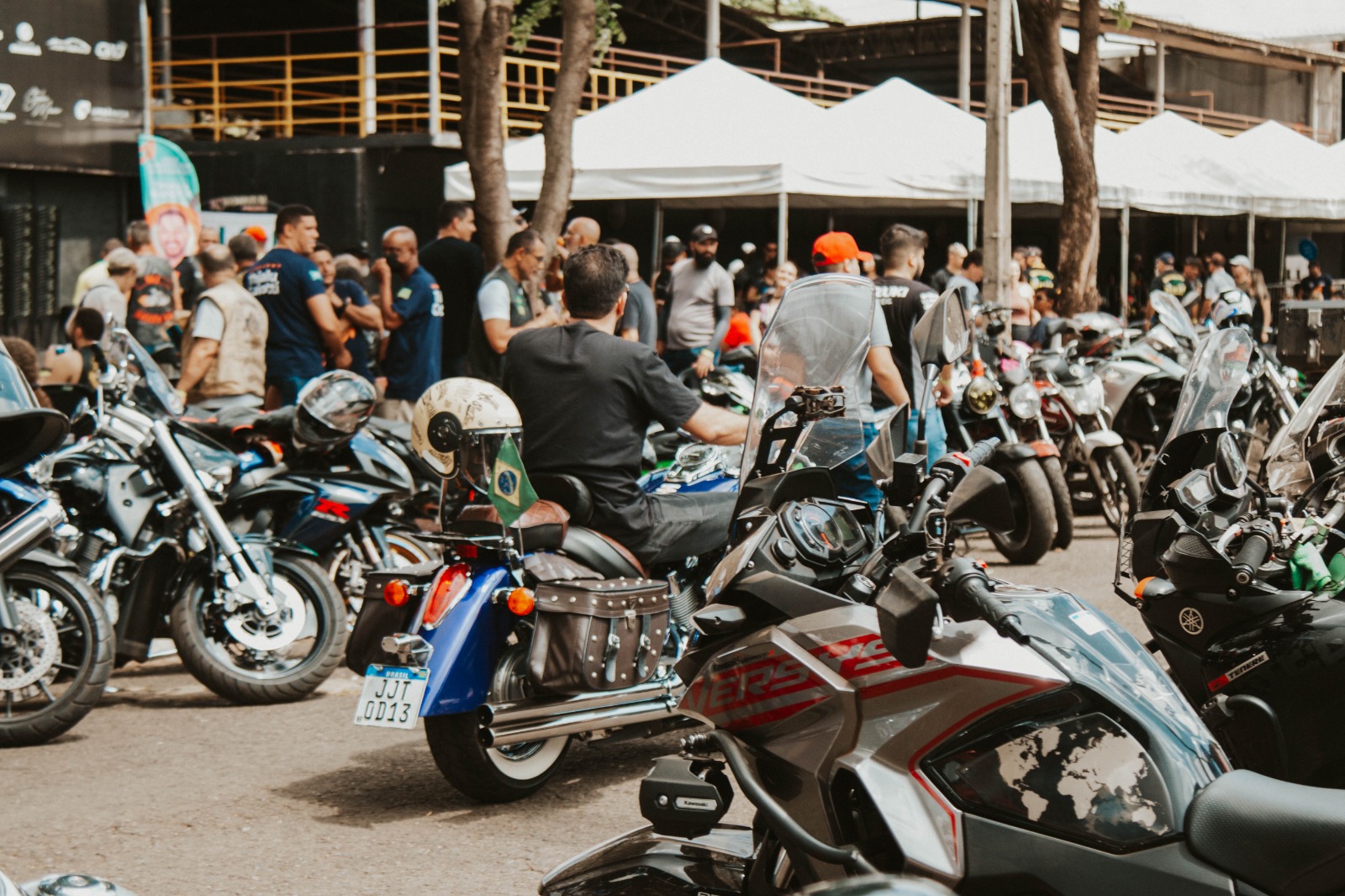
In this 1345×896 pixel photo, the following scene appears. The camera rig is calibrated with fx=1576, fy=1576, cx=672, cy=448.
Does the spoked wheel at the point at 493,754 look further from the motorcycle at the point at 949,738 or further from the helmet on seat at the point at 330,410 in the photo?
the helmet on seat at the point at 330,410

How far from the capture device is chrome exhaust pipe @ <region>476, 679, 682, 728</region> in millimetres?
4656

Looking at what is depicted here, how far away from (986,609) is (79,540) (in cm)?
489

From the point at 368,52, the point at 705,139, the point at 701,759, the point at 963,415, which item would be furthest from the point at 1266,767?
the point at 368,52

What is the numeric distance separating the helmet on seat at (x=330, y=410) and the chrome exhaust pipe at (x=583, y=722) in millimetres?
2448

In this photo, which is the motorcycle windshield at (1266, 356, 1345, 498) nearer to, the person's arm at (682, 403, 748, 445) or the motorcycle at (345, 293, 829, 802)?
the person's arm at (682, 403, 748, 445)

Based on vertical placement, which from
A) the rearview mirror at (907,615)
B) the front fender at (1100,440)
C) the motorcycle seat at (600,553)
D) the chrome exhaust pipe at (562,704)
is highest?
the rearview mirror at (907,615)

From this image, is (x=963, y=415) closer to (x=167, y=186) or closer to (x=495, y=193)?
(x=495, y=193)

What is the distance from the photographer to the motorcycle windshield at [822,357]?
3508 millimetres

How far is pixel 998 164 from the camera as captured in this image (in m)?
12.4

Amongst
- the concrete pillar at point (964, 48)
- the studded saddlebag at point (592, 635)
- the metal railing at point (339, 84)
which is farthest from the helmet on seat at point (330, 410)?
the concrete pillar at point (964, 48)

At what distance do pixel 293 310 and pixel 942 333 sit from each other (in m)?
6.28

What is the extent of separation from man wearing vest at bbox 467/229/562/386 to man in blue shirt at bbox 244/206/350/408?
2.74ft

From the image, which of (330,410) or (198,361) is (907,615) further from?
(198,361)

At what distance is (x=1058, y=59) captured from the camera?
15266mm
